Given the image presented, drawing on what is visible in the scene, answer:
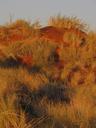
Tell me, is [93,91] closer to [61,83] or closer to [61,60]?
[61,83]

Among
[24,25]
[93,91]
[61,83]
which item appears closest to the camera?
[93,91]

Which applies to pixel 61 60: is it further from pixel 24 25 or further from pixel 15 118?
pixel 15 118

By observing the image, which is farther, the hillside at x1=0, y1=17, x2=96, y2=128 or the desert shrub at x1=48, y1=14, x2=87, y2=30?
the desert shrub at x1=48, y1=14, x2=87, y2=30

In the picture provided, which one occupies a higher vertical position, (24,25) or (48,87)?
(24,25)

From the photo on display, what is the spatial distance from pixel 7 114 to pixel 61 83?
6.49 m

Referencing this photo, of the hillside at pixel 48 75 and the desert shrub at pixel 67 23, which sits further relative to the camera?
the desert shrub at pixel 67 23

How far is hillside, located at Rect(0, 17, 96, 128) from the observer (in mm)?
10594

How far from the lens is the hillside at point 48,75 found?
34.8 feet

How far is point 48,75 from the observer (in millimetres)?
16797

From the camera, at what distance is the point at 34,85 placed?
584 inches

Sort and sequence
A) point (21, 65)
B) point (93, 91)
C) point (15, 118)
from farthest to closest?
1. point (21, 65)
2. point (93, 91)
3. point (15, 118)

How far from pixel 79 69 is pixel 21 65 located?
1.85m

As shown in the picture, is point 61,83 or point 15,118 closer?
point 15,118

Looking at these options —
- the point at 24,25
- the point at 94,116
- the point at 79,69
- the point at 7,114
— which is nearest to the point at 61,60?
the point at 79,69
